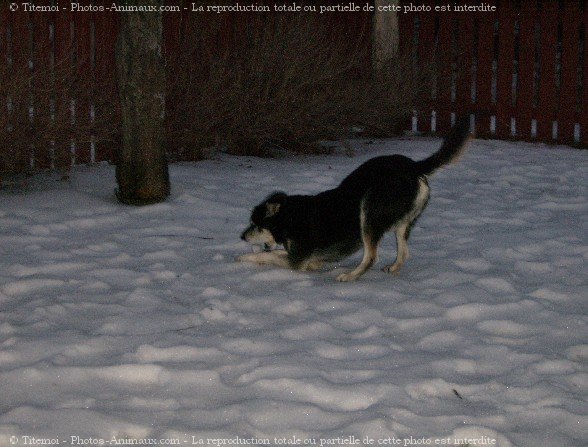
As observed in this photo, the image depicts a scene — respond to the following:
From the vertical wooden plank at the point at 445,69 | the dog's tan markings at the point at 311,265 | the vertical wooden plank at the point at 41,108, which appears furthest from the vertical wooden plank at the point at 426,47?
the dog's tan markings at the point at 311,265

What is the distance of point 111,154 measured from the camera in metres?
8.63

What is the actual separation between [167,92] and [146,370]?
4.89m

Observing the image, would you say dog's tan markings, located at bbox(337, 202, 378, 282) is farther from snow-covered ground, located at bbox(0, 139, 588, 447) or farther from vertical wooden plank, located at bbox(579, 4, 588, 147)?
vertical wooden plank, located at bbox(579, 4, 588, 147)

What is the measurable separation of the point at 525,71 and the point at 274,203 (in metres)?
6.69

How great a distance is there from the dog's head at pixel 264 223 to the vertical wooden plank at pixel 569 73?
6.46 meters

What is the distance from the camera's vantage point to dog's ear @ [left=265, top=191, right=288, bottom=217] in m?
5.57

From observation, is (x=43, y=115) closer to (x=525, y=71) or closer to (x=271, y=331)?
(x=271, y=331)

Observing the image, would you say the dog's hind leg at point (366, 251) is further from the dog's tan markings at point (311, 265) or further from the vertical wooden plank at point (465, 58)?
the vertical wooden plank at point (465, 58)

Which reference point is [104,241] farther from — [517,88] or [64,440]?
[517,88]

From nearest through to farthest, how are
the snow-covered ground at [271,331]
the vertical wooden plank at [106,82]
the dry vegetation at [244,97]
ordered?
the snow-covered ground at [271,331]
the dry vegetation at [244,97]
the vertical wooden plank at [106,82]

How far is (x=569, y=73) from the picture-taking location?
1105cm

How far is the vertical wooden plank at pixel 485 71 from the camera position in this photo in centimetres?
1139

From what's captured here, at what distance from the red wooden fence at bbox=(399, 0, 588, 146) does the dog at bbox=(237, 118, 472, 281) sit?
5.91 m

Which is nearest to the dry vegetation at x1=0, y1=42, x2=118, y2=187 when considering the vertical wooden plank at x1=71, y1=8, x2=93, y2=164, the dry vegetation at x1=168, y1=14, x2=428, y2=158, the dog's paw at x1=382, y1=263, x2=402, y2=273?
the vertical wooden plank at x1=71, y1=8, x2=93, y2=164
